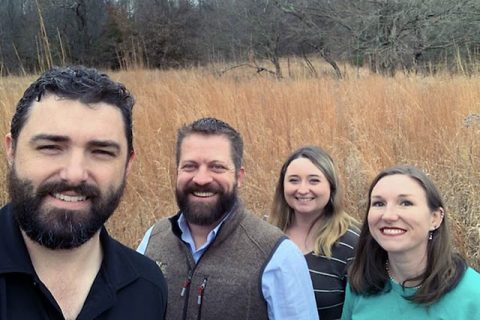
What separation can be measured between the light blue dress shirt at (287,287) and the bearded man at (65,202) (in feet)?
1.90

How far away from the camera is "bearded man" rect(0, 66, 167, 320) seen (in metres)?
1.18

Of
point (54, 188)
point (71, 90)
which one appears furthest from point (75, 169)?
point (71, 90)

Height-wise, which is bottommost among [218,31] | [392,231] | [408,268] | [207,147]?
[408,268]

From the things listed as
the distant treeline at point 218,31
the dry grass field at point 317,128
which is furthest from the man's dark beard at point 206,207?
the distant treeline at point 218,31

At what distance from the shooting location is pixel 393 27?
1366 cm

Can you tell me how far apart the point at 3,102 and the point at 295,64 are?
4.70m

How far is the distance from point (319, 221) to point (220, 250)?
802 mm

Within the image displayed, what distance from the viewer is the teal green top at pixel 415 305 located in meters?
1.86

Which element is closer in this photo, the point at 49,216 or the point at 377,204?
the point at 49,216

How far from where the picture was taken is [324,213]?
259cm

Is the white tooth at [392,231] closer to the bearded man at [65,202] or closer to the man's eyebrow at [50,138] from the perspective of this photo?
the bearded man at [65,202]

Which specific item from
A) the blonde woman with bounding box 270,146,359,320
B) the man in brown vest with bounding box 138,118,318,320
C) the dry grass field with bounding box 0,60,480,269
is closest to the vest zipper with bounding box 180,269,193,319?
the man in brown vest with bounding box 138,118,318,320

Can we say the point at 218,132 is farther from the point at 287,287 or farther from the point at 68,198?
the point at 68,198

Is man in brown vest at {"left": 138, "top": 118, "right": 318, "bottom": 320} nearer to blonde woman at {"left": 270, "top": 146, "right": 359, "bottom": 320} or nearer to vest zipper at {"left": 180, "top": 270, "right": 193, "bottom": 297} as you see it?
vest zipper at {"left": 180, "top": 270, "right": 193, "bottom": 297}
